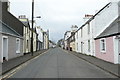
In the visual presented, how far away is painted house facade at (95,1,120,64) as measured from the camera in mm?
16578

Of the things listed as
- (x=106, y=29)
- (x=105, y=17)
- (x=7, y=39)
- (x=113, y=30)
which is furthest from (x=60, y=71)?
(x=105, y=17)

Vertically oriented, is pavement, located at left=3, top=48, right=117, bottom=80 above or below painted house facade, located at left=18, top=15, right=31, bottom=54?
below

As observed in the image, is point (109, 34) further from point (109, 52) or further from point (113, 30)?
point (109, 52)

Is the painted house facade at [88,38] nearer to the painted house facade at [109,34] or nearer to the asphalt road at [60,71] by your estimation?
the painted house facade at [109,34]

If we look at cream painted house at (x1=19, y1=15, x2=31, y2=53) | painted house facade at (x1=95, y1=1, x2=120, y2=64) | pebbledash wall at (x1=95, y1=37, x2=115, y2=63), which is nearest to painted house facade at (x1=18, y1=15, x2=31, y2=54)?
cream painted house at (x1=19, y1=15, x2=31, y2=53)

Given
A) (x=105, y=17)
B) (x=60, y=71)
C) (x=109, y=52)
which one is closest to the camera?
(x=60, y=71)

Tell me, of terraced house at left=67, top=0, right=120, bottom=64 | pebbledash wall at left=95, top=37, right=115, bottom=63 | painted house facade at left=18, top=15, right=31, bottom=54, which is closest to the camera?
pebbledash wall at left=95, top=37, right=115, bottom=63

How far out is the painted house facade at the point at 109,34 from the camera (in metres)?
16.6

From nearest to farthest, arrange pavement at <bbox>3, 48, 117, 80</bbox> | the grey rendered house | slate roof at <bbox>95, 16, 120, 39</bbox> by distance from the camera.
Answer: pavement at <bbox>3, 48, 117, 80</bbox> → slate roof at <bbox>95, 16, 120, 39</bbox> → the grey rendered house

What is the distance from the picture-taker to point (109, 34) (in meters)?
18.1

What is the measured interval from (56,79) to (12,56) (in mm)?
13489

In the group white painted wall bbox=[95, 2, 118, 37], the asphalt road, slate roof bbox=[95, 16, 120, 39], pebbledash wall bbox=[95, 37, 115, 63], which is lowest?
the asphalt road

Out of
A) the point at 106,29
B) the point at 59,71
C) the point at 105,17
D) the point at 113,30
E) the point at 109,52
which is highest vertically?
the point at 105,17

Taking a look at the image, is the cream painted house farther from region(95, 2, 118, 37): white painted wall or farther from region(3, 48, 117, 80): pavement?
region(3, 48, 117, 80): pavement
